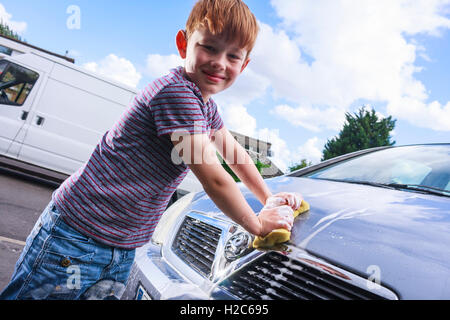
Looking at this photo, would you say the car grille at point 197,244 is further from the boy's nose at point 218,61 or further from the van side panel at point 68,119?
the van side panel at point 68,119

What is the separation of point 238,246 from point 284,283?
0.24 m

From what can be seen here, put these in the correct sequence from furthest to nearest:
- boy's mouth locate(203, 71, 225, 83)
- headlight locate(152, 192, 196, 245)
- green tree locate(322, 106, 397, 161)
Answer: green tree locate(322, 106, 397, 161), headlight locate(152, 192, 196, 245), boy's mouth locate(203, 71, 225, 83)

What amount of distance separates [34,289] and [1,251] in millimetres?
2258

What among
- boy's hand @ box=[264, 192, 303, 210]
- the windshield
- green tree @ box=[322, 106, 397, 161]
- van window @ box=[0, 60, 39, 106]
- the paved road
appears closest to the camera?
boy's hand @ box=[264, 192, 303, 210]

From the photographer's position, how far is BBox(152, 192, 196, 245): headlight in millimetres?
1730

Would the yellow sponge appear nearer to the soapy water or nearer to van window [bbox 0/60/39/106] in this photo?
the soapy water

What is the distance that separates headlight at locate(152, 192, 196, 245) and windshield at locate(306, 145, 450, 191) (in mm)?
811

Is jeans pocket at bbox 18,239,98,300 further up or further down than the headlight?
Result: further down

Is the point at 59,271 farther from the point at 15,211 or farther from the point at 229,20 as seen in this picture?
the point at 15,211

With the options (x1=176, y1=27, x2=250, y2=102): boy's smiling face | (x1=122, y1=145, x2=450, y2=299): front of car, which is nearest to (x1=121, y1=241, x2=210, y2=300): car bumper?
(x1=122, y1=145, x2=450, y2=299): front of car

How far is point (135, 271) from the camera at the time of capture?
1513mm

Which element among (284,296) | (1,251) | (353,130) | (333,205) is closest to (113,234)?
(284,296)

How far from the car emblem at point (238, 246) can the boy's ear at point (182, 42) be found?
2.16 feet
